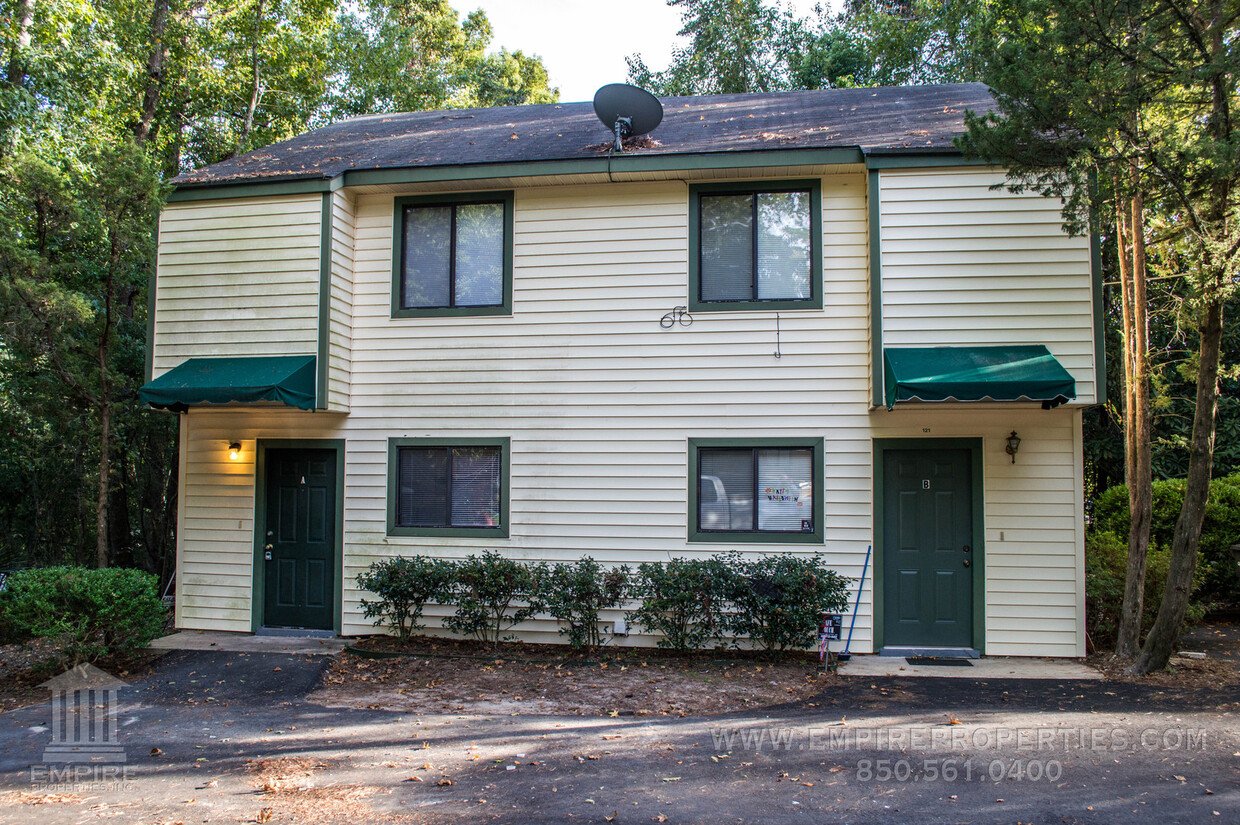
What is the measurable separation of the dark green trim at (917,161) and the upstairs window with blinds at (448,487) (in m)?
5.04

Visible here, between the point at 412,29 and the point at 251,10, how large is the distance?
9215 mm

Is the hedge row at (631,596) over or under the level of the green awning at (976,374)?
under

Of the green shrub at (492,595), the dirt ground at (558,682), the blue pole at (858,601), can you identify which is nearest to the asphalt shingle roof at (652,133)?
the blue pole at (858,601)

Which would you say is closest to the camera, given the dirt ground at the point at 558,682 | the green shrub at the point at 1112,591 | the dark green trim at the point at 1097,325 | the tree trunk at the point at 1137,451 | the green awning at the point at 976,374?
the dirt ground at the point at 558,682

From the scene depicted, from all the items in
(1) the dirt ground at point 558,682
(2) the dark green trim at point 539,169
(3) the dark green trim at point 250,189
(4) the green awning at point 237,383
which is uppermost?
(2) the dark green trim at point 539,169

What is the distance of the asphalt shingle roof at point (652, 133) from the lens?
846 centimetres

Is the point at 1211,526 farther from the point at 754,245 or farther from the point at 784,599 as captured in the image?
the point at 754,245

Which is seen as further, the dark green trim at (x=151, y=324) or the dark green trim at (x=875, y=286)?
the dark green trim at (x=151, y=324)

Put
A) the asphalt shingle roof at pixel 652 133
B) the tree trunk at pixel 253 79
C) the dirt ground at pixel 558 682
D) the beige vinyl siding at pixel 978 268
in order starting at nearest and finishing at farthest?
1. the dirt ground at pixel 558 682
2. the beige vinyl siding at pixel 978 268
3. the asphalt shingle roof at pixel 652 133
4. the tree trunk at pixel 253 79

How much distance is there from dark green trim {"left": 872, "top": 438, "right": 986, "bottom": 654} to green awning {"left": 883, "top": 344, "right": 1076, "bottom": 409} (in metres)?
0.83

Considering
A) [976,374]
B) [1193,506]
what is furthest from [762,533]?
[1193,506]

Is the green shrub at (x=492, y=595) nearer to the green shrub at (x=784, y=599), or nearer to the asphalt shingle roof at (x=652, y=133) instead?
the green shrub at (x=784, y=599)

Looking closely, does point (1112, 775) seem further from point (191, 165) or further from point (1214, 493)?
point (191, 165)

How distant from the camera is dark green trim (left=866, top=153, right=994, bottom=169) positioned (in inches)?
300
